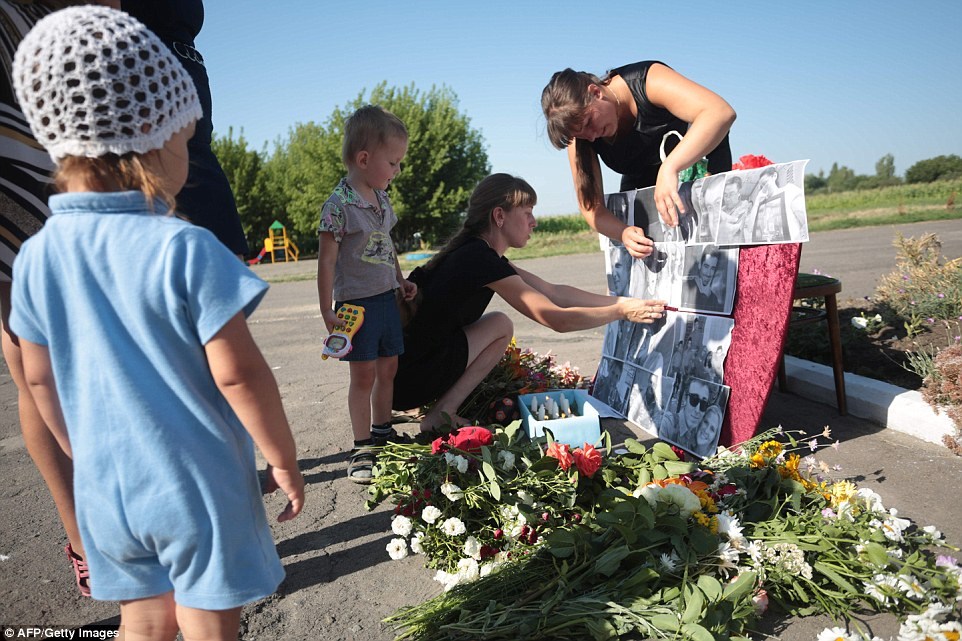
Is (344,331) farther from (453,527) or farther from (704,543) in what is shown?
(704,543)

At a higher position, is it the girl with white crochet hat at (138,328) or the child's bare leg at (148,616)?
the girl with white crochet hat at (138,328)

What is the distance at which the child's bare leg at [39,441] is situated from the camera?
1.80 m

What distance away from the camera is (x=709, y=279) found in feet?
9.65

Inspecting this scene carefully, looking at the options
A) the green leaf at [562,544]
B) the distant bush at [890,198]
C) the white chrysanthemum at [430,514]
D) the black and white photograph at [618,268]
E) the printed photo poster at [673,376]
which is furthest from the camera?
the distant bush at [890,198]

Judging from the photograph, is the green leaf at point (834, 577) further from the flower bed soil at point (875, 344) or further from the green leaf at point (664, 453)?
the flower bed soil at point (875, 344)

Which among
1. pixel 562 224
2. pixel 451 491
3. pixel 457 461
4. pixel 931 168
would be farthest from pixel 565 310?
pixel 931 168

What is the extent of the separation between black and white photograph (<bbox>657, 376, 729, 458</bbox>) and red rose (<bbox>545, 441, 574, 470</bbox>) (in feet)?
2.68

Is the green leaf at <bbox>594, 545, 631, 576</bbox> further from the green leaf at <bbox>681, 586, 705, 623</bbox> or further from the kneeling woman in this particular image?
the kneeling woman

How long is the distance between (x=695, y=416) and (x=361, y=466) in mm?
1506

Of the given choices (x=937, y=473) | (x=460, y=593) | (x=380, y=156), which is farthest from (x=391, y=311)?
(x=937, y=473)

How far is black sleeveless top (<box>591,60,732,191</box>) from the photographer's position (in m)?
3.01

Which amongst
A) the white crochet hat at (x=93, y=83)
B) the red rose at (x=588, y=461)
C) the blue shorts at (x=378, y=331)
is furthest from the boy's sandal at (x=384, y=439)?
the white crochet hat at (x=93, y=83)

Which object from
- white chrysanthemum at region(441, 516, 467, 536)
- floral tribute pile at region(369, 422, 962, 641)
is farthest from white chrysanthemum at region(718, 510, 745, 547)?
white chrysanthemum at region(441, 516, 467, 536)

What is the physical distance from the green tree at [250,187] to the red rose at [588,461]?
3219 cm
